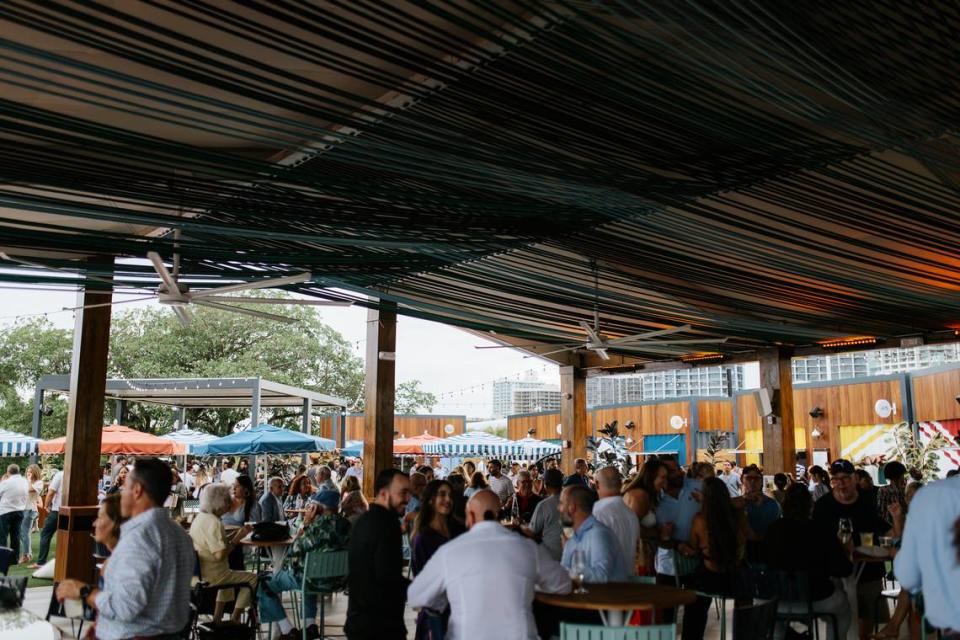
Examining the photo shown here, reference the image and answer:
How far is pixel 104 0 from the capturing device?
14.1ft

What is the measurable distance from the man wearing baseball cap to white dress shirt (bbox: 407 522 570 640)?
3677 mm

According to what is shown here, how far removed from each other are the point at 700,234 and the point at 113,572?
472cm

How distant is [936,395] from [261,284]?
15.3m

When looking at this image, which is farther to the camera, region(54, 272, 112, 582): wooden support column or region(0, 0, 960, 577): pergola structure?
region(54, 272, 112, 582): wooden support column

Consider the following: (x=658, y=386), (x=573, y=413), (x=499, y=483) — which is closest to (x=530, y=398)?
(x=658, y=386)

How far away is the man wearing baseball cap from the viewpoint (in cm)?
611

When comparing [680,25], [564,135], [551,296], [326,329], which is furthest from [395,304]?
[326,329]

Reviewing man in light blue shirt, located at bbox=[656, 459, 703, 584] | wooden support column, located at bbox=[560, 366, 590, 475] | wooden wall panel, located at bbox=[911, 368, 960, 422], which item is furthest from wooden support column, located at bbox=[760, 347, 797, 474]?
man in light blue shirt, located at bbox=[656, 459, 703, 584]

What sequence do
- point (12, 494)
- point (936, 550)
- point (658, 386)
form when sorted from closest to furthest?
point (936, 550) → point (12, 494) → point (658, 386)

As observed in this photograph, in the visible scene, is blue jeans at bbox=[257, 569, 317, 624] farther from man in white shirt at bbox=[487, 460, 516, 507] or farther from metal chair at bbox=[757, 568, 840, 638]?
man in white shirt at bbox=[487, 460, 516, 507]

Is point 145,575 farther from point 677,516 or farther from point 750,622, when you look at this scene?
point 677,516

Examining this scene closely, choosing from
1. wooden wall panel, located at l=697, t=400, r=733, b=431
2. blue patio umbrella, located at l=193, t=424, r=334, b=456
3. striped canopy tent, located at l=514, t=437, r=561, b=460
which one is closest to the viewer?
blue patio umbrella, located at l=193, t=424, r=334, b=456

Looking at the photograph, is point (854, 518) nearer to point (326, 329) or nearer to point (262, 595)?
point (262, 595)

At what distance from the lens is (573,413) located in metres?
15.2
